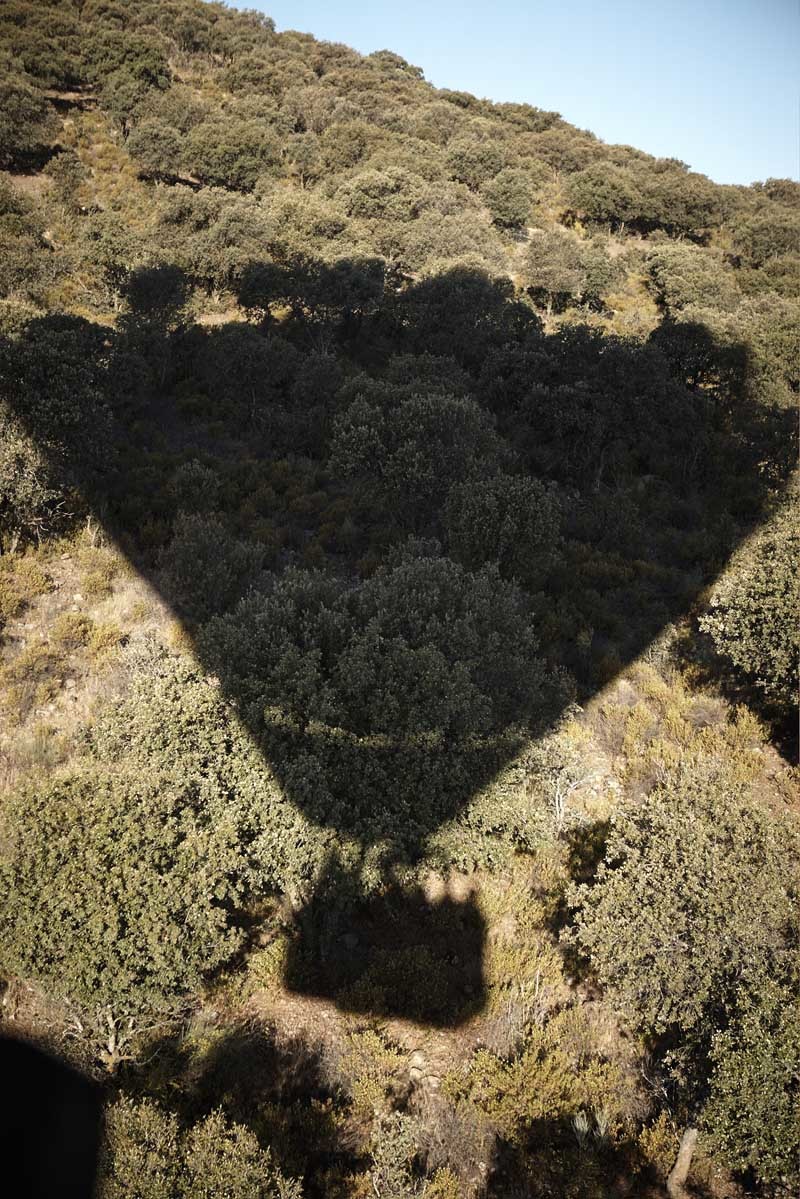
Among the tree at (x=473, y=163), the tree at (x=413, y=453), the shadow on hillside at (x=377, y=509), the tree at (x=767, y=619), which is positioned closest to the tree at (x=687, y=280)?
the shadow on hillside at (x=377, y=509)

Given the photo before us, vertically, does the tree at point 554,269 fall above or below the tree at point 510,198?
below

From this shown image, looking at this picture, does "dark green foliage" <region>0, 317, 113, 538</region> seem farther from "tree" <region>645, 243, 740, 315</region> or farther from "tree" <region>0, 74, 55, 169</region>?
"tree" <region>645, 243, 740, 315</region>

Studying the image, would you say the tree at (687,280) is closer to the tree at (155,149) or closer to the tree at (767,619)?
the tree at (767,619)

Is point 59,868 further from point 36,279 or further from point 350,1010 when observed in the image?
point 36,279

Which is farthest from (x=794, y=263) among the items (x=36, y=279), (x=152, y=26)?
(x=152, y=26)

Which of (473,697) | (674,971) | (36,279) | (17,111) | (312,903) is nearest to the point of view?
(674,971)

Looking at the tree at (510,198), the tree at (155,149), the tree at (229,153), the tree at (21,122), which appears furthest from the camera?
the tree at (510,198)
